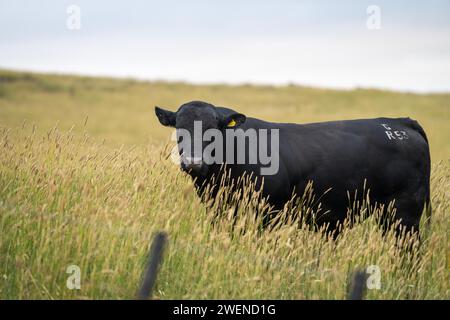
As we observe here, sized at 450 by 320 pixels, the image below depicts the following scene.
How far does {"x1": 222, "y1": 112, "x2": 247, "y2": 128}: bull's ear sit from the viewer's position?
7668 millimetres

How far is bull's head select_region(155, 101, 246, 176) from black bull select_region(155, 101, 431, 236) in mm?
32

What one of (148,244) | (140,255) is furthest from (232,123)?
(140,255)

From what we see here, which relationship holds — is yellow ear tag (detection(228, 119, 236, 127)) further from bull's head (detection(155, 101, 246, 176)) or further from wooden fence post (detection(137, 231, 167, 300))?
wooden fence post (detection(137, 231, 167, 300))

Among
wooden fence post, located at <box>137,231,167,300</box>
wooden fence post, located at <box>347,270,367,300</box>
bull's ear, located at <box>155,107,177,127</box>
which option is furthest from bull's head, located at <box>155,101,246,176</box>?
wooden fence post, located at <box>347,270,367,300</box>

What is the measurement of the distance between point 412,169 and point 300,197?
1.68 meters

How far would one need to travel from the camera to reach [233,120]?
772 cm

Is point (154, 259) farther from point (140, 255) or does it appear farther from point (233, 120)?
point (233, 120)

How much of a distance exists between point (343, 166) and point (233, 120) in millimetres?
1665

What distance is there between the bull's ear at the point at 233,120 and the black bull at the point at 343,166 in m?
0.01

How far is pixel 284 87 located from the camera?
4766cm

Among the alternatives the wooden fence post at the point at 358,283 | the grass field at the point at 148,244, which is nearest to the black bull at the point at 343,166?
the grass field at the point at 148,244

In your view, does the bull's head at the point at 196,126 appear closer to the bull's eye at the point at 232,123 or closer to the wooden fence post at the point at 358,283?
the bull's eye at the point at 232,123

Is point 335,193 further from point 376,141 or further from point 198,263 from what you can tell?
point 198,263
